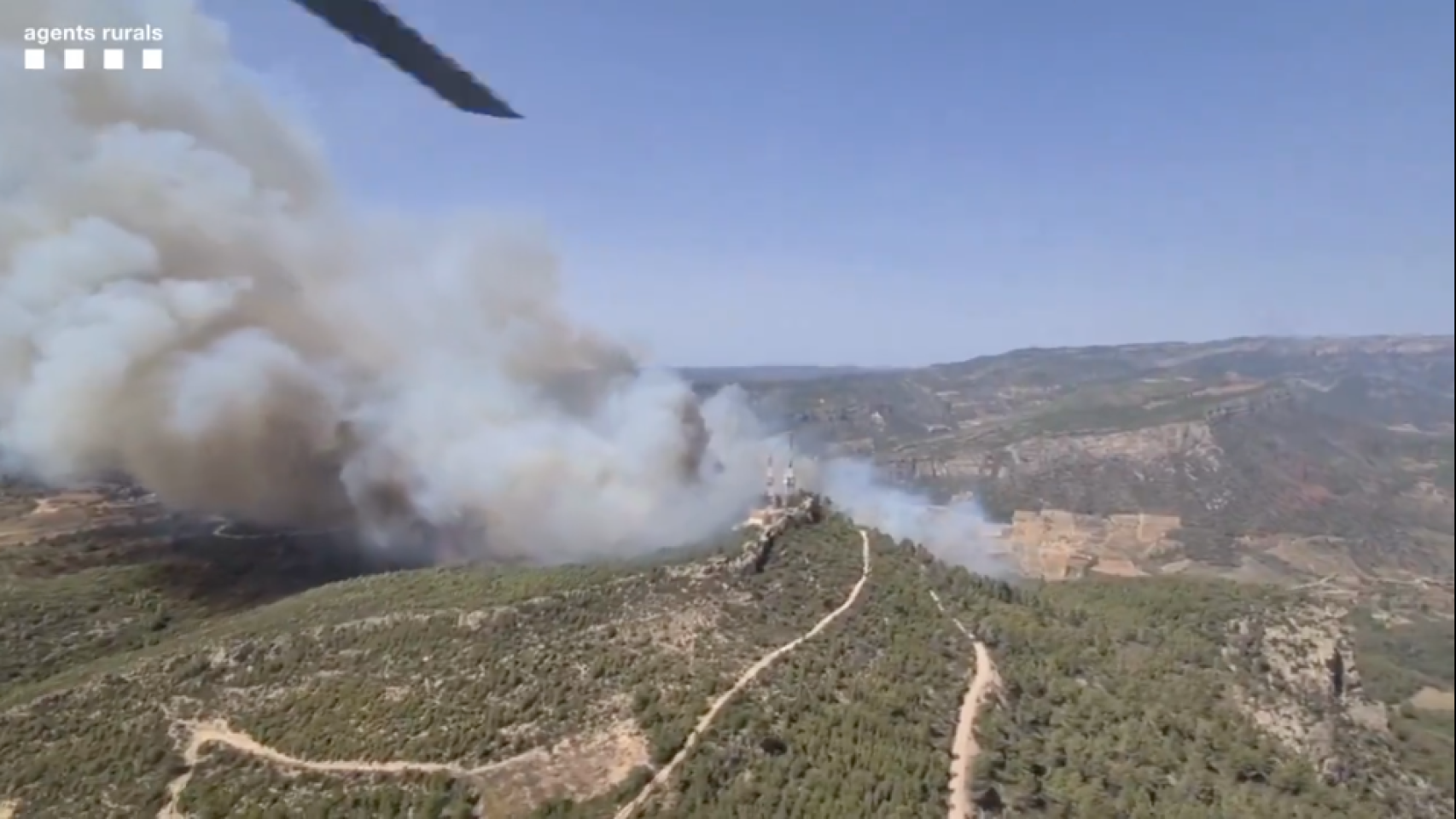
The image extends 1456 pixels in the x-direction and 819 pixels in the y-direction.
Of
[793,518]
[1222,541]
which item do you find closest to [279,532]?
[793,518]

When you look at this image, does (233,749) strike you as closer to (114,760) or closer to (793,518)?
(114,760)

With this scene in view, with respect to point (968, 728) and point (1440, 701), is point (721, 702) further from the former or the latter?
point (1440, 701)

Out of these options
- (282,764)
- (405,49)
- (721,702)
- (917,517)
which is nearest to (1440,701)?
(405,49)

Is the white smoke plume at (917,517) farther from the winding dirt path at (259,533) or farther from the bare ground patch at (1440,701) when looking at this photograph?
the bare ground patch at (1440,701)

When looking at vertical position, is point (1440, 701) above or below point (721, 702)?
Answer: above

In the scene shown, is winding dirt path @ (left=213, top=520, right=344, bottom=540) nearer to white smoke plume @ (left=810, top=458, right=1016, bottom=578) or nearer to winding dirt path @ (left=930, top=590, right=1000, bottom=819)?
white smoke plume @ (left=810, top=458, right=1016, bottom=578)
